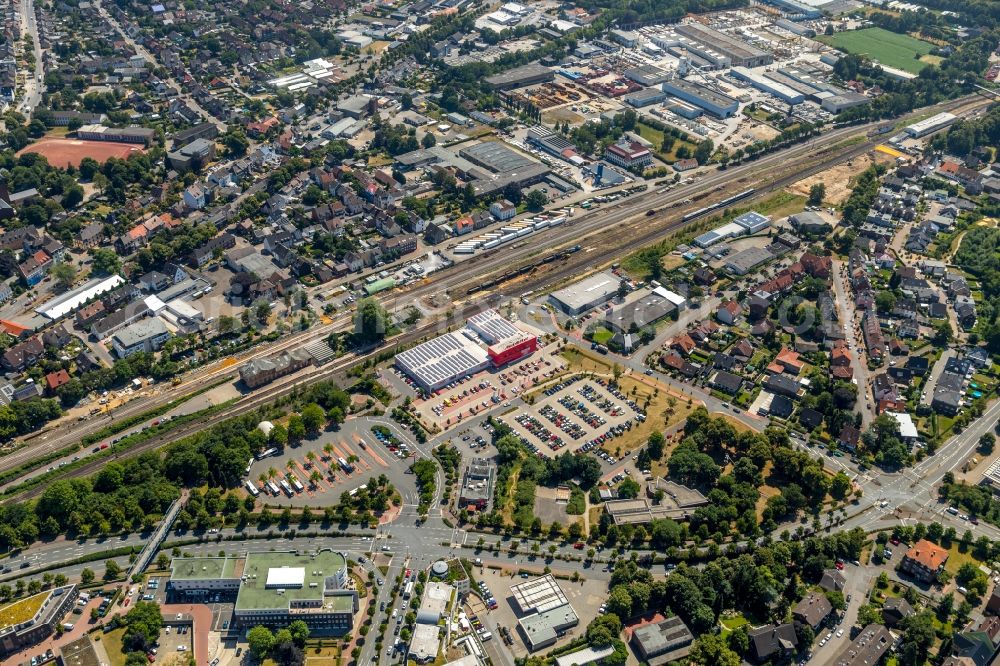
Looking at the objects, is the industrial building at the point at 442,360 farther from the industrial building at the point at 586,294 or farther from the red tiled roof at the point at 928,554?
the red tiled roof at the point at 928,554

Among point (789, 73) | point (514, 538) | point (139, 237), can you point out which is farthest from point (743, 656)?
point (789, 73)

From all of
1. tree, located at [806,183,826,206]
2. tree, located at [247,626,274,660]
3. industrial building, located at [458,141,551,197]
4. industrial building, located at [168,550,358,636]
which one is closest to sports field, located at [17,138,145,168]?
industrial building, located at [458,141,551,197]

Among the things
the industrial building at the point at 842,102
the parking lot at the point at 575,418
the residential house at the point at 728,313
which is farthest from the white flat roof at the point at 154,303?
the industrial building at the point at 842,102

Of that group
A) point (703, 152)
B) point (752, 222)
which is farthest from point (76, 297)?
point (703, 152)

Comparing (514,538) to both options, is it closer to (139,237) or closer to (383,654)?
(383,654)

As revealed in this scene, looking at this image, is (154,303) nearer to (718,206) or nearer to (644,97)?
(718,206)
